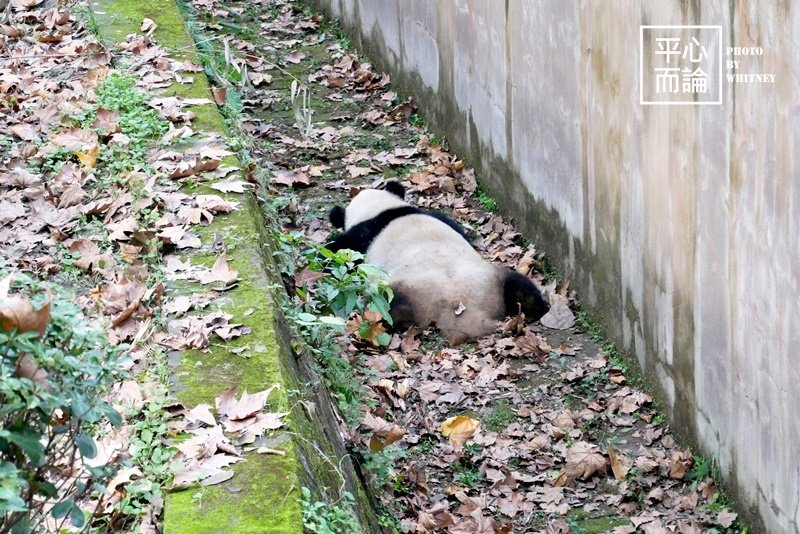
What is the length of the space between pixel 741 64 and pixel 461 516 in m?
2.64

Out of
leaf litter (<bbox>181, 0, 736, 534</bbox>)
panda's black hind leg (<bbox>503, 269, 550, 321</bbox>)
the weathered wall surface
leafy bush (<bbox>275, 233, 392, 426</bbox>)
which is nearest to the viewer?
the weathered wall surface

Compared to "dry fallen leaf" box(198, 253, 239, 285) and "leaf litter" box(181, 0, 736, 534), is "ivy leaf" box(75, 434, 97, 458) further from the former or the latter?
"leaf litter" box(181, 0, 736, 534)

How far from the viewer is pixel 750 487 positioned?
5277 mm

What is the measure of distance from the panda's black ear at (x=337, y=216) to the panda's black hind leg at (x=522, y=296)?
5.71ft

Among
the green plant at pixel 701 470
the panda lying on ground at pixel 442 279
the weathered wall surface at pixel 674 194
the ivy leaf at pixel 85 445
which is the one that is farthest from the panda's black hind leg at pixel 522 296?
the ivy leaf at pixel 85 445

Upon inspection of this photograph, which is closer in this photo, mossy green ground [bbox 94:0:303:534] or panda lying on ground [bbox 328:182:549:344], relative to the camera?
mossy green ground [bbox 94:0:303:534]

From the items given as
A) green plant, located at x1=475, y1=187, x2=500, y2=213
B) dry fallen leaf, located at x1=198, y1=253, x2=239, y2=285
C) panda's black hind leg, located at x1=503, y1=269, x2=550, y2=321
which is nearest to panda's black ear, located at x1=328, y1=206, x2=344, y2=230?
green plant, located at x1=475, y1=187, x2=500, y2=213

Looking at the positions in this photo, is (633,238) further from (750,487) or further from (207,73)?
(207,73)

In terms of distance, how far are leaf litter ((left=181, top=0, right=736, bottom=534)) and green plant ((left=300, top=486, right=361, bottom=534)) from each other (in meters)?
1.33

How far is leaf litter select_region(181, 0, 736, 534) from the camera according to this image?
551cm

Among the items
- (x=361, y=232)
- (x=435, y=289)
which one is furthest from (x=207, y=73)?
(x=435, y=289)

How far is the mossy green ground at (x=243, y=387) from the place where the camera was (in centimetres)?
327

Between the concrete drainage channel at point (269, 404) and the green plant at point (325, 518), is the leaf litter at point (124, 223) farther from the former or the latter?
the green plant at point (325, 518)

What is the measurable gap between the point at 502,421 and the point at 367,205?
2.71 meters
